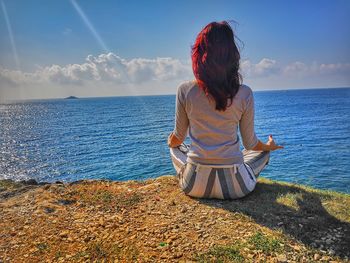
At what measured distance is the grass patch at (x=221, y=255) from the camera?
384 cm

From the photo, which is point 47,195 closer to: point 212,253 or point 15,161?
point 212,253

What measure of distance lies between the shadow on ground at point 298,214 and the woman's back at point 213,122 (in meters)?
1.11

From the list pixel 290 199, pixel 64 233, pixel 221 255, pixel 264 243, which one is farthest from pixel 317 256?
pixel 64 233

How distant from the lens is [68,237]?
4773 millimetres

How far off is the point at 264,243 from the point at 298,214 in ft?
4.91

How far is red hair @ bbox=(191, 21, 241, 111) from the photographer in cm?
445

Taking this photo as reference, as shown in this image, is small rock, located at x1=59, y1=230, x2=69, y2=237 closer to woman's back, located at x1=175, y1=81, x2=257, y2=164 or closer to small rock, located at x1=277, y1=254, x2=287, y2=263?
woman's back, located at x1=175, y1=81, x2=257, y2=164

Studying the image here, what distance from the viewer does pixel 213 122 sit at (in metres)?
4.95

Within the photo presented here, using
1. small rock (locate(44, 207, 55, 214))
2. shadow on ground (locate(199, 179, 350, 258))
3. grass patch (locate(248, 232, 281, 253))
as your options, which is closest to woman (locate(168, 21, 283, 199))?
shadow on ground (locate(199, 179, 350, 258))

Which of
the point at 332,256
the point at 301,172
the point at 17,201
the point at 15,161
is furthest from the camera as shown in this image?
the point at 15,161

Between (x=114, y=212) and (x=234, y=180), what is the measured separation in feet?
8.55

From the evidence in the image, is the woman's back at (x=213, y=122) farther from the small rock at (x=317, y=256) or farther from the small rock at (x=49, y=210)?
the small rock at (x=49, y=210)

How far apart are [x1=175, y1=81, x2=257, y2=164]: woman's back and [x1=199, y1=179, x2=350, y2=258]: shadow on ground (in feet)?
3.65

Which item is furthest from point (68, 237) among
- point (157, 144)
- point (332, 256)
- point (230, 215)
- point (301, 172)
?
point (157, 144)
